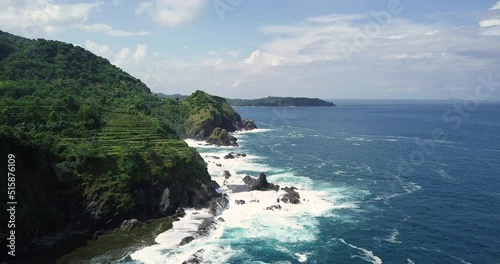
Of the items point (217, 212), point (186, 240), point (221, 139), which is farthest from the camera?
point (221, 139)

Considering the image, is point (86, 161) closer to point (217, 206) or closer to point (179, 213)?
point (179, 213)

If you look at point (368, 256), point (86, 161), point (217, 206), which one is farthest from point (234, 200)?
point (368, 256)

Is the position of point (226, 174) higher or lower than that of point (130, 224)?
higher

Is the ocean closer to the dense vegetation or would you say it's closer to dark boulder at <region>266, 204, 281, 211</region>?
dark boulder at <region>266, 204, 281, 211</region>

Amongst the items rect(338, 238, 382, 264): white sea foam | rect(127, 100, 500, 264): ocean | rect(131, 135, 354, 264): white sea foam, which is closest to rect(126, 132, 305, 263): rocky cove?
rect(131, 135, 354, 264): white sea foam

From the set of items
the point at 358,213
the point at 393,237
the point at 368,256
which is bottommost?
the point at 368,256

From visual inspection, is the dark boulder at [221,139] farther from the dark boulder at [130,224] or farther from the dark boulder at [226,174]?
the dark boulder at [130,224]

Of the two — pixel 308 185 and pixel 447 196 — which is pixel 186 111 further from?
pixel 447 196

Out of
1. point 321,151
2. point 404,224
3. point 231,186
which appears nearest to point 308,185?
point 231,186

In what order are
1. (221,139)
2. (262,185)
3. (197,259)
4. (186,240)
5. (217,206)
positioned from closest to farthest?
1. (197,259)
2. (186,240)
3. (217,206)
4. (262,185)
5. (221,139)

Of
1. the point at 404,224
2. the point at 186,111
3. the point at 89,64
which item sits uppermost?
the point at 89,64

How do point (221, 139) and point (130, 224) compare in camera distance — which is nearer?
point (130, 224)
